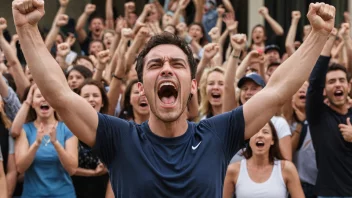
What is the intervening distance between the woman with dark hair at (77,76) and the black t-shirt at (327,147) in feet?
6.61

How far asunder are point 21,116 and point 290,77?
125 inches

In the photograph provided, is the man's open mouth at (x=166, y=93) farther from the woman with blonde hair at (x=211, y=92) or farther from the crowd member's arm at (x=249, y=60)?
the crowd member's arm at (x=249, y=60)

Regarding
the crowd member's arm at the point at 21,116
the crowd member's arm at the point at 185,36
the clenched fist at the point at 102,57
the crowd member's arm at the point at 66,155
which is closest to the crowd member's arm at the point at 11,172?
the crowd member's arm at the point at 21,116

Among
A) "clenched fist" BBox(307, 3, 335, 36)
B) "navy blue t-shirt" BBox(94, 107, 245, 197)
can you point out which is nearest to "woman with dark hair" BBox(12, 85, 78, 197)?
"navy blue t-shirt" BBox(94, 107, 245, 197)

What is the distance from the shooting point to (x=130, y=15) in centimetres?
1148

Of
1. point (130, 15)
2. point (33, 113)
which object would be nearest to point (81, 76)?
point (33, 113)

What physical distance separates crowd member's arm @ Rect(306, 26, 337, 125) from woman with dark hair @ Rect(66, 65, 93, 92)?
2011 mm

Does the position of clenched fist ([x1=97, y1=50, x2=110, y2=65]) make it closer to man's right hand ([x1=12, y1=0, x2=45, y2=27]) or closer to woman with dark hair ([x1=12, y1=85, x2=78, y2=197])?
woman with dark hair ([x1=12, y1=85, x2=78, y2=197])

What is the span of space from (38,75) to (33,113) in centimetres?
314

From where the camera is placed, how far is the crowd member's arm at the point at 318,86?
19.5ft

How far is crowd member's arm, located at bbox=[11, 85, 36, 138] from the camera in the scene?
6.05 meters

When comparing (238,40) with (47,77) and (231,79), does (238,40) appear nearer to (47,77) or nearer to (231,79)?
(231,79)

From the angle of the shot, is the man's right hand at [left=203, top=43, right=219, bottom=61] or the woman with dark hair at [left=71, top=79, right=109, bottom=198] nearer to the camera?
the woman with dark hair at [left=71, top=79, right=109, bottom=198]

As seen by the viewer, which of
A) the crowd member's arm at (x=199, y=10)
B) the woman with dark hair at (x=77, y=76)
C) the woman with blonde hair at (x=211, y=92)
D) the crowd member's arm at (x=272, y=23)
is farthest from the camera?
the crowd member's arm at (x=199, y=10)
